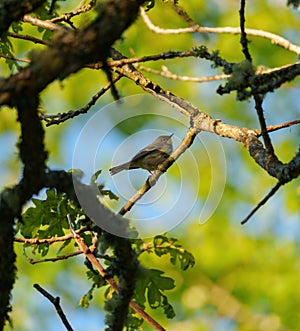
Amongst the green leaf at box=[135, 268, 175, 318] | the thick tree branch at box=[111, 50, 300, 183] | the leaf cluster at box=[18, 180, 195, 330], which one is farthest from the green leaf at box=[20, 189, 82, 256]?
the thick tree branch at box=[111, 50, 300, 183]

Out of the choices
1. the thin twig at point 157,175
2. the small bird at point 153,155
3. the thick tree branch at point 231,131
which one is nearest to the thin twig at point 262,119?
the thick tree branch at point 231,131

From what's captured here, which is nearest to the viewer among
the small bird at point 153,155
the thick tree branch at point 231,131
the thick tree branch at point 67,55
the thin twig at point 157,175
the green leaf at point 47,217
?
the thick tree branch at point 67,55

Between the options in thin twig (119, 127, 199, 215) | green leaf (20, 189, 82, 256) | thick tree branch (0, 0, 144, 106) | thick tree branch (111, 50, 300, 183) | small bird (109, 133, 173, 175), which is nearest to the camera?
thick tree branch (0, 0, 144, 106)

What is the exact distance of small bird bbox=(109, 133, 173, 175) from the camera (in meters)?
3.65

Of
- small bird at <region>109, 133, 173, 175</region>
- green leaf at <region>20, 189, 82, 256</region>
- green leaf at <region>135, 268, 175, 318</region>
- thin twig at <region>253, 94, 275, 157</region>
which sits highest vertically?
small bird at <region>109, 133, 173, 175</region>

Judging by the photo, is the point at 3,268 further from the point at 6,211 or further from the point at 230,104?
the point at 230,104

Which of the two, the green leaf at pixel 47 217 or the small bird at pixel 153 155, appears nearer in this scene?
the green leaf at pixel 47 217

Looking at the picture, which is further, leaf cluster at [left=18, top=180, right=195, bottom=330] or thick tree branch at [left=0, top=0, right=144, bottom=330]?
leaf cluster at [left=18, top=180, right=195, bottom=330]

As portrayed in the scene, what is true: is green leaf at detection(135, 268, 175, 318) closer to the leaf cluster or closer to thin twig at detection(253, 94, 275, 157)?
the leaf cluster

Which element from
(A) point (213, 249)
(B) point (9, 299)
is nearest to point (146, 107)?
(B) point (9, 299)

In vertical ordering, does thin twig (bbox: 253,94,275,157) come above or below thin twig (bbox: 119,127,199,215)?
below

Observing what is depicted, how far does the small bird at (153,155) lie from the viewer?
3.65 meters

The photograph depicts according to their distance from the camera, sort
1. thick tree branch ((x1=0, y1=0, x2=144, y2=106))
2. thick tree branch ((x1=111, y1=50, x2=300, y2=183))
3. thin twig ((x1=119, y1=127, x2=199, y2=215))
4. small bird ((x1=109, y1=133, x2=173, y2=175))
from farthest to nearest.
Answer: small bird ((x1=109, y1=133, x2=173, y2=175)) → thin twig ((x1=119, y1=127, x2=199, y2=215)) → thick tree branch ((x1=111, y1=50, x2=300, y2=183)) → thick tree branch ((x1=0, y1=0, x2=144, y2=106))

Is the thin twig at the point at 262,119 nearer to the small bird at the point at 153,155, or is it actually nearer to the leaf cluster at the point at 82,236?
the leaf cluster at the point at 82,236
